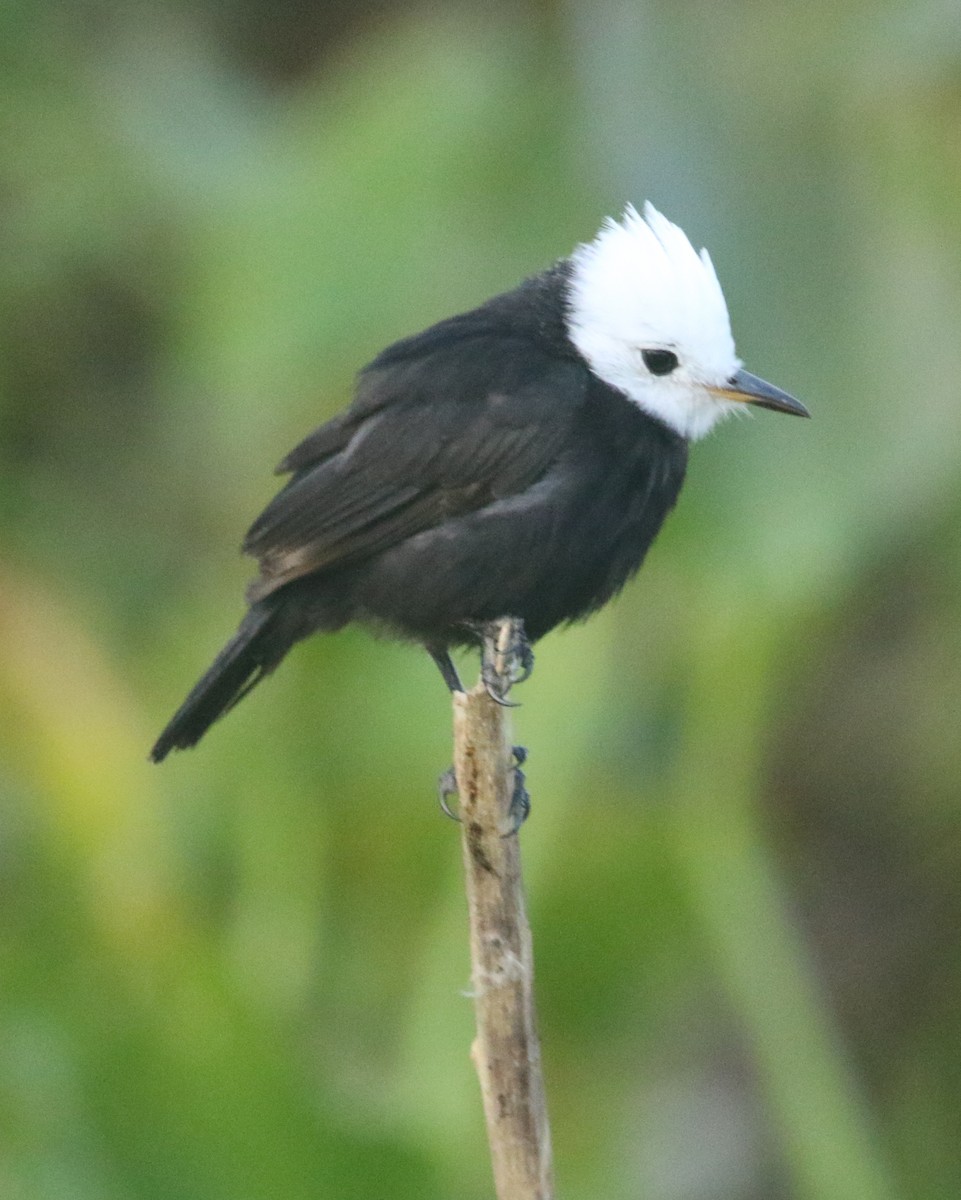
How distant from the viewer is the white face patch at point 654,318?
15.0ft

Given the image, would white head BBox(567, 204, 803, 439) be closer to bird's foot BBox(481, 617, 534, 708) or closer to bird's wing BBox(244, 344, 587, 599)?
bird's wing BBox(244, 344, 587, 599)

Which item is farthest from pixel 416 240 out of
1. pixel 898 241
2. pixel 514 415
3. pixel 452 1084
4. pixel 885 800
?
pixel 885 800

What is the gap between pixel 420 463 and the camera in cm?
450

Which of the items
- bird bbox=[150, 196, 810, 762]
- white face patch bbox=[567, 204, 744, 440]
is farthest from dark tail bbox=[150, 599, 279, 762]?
white face patch bbox=[567, 204, 744, 440]

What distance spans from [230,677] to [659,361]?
1132mm

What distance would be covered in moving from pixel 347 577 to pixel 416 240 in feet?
2.82

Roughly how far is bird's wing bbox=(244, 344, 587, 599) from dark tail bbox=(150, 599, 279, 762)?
11 centimetres

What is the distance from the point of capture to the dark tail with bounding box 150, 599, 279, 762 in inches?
183

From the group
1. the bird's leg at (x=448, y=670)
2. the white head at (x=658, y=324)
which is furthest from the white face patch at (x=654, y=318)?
the bird's leg at (x=448, y=670)

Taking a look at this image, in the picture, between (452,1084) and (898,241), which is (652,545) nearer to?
(898,241)

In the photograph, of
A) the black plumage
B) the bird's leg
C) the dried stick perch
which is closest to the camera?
the dried stick perch

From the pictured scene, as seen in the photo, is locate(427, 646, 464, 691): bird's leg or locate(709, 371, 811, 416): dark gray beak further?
locate(427, 646, 464, 691): bird's leg

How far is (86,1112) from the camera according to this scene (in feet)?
13.4

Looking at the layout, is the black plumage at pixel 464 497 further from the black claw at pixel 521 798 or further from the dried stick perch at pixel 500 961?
the dried stick perch at pixel 500 961
